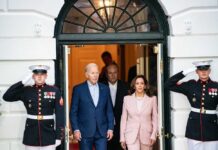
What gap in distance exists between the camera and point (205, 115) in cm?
714

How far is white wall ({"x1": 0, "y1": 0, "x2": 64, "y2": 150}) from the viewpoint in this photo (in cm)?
746

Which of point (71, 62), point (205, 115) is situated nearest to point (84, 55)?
point (71, 62)

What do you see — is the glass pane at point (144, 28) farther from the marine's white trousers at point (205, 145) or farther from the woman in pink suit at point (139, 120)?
the marine's white trousers at point (205, 145)

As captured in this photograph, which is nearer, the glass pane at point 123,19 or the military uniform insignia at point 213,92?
the military uniform insignia at point 213,92

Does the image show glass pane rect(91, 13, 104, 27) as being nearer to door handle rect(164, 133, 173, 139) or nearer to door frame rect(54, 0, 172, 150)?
door frame rect(54, 0, 172, 150)

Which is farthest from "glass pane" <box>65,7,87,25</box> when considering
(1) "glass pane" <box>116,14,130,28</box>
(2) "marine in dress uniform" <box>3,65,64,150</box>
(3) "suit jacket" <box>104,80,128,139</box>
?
(3) "suit jacket" <box>104,80,128,139</box>

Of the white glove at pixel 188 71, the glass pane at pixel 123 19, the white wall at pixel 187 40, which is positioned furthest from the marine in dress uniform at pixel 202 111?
the glass pane at pixel 123 19

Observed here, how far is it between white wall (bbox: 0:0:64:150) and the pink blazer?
119 centimetres

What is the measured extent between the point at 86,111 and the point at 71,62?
436cm

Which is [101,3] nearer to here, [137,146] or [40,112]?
[40,112]

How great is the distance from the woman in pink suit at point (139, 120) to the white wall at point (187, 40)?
32 centimetres

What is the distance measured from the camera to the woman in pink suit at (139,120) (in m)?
7.56

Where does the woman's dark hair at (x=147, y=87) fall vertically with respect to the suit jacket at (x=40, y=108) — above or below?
above

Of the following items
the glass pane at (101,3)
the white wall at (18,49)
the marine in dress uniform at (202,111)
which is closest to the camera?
the marine in dress uniform at (202,111)
